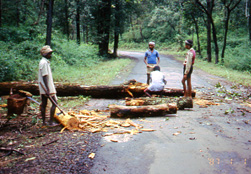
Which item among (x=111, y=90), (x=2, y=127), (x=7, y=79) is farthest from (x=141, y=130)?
(x=7, y=79)

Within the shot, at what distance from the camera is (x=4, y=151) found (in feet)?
13.8

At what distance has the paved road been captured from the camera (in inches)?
138

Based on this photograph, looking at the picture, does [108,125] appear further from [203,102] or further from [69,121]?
[203,102]

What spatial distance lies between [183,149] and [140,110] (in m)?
2.32

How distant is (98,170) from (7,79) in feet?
29.4

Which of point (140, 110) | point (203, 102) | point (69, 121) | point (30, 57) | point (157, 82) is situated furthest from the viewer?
point (30, 57)

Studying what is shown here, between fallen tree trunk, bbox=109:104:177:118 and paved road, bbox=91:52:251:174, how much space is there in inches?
18.1

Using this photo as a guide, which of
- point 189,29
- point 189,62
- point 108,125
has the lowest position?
point 108,125

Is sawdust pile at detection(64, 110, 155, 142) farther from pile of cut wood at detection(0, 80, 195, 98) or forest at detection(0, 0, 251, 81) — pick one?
forest at detection(0, 0, 251, 81)

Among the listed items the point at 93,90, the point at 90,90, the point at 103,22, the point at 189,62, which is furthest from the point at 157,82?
the point at 103,22

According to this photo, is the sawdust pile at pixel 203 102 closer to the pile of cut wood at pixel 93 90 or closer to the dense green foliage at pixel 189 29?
the pile of cut wood at pixel 93 90

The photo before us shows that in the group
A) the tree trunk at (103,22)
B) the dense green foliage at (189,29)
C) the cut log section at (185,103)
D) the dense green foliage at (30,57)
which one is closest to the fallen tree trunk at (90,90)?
the dense green foliage at (30,57)

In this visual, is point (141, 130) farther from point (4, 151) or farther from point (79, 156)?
point (4, 151)

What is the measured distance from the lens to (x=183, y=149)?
4.14 m
